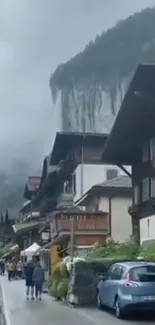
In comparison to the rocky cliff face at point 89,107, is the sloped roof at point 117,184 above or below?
below

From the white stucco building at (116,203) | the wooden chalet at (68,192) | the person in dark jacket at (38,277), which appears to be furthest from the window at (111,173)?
the person in dark jacket at (38,277)

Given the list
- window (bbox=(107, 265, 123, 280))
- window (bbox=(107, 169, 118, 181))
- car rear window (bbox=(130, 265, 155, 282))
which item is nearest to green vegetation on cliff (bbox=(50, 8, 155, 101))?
window (bbox=(107, 169, 118, 181))

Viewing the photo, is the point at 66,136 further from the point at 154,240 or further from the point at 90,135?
the point at 154,240

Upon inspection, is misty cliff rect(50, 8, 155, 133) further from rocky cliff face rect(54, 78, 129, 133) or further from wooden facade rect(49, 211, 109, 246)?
wooden facade rect(49, 211, 109, 246)

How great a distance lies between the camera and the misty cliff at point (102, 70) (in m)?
118

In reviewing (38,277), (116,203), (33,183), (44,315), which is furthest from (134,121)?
(33,183)

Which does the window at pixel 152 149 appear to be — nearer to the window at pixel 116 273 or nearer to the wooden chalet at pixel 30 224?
the window at pixel 116 273

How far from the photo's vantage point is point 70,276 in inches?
932

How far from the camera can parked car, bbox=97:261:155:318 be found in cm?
1717

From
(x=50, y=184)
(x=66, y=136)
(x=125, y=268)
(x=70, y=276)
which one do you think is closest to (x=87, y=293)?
(x=70, y=276)

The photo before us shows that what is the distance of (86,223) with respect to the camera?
39250mm

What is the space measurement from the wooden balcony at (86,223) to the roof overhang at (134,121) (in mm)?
7119

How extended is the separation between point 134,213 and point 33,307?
30.8 ft

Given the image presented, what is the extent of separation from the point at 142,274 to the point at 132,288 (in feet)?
1.77
